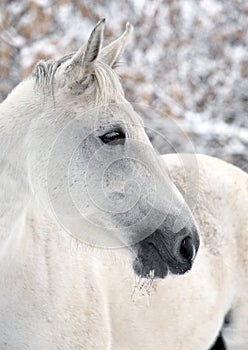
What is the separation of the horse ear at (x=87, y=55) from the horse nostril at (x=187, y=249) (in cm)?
62

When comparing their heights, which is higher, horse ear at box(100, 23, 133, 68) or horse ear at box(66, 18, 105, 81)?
horse ear at box(100, 23, 133, 68)

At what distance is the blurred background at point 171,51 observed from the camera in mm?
5891

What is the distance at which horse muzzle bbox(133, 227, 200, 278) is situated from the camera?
6.73ft

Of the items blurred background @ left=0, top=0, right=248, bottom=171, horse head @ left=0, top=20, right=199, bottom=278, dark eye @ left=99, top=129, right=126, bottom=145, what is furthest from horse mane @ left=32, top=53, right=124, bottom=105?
blurred background @ left=0, top=0, right=248, bottom=171

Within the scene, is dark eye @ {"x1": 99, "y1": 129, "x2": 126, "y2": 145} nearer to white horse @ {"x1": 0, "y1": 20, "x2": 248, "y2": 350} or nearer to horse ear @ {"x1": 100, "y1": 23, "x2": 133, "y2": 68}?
white horse @ {"x1": 0, "y1": 20, "x2": 248, "y2": 350}

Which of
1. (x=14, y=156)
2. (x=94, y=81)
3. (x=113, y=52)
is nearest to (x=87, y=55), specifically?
(x=94, y=81)

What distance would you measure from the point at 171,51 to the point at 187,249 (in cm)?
462

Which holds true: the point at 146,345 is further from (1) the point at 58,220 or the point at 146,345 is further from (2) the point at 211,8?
(2) the point at 211,8

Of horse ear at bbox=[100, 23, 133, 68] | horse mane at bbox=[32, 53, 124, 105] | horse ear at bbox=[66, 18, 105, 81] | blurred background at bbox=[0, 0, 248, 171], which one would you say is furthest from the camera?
blurred background at bbox=[0, 0, 248, 171]

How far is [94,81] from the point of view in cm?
213

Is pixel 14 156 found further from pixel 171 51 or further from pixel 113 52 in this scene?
pixel 171 51

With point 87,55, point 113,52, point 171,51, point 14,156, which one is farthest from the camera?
point 171,51

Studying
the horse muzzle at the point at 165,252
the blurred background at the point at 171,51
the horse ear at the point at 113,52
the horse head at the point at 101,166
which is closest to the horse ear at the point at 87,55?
the horse head at the point at 101,166

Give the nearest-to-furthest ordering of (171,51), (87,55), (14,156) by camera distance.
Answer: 1. (87,55)
2. (14,156)
3. (171,51)
